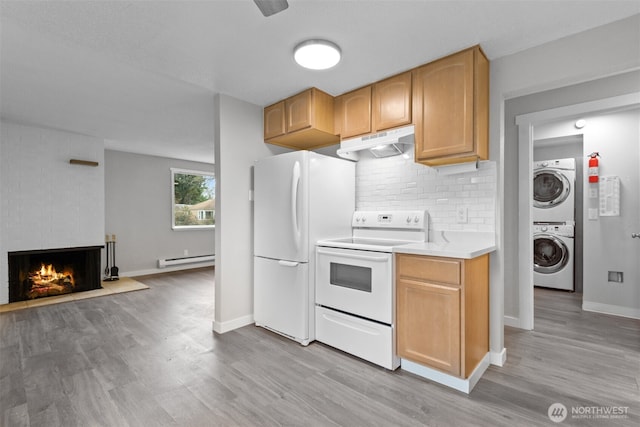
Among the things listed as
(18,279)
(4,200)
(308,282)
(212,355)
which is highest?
(4,200)

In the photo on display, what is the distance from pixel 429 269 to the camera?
6.65 ft

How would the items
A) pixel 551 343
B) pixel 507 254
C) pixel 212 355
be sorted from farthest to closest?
pixel 507 254 → pixel 551 343 → pixel 212 355

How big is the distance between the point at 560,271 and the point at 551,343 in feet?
8.01

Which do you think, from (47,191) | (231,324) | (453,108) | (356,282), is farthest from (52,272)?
(453,108)

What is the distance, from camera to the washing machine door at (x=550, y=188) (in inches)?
180

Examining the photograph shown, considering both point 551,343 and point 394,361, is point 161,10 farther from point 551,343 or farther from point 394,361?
point 551,343

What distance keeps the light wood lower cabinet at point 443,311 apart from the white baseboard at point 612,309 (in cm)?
229

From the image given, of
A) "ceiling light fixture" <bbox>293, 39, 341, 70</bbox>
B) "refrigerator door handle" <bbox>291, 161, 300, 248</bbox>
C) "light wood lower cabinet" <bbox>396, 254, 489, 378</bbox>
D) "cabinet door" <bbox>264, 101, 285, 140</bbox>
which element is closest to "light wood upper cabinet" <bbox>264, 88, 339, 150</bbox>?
"cabinet door" <bbox>264, 101, 285, 140</bbox>

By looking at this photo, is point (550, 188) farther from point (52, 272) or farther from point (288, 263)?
point (52, 272)

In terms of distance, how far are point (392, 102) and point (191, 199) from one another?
209 inches

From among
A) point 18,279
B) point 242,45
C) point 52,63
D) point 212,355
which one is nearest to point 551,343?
point 212,355

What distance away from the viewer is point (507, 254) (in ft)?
10.2

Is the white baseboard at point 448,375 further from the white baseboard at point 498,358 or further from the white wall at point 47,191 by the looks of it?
the white wall at point 47,191

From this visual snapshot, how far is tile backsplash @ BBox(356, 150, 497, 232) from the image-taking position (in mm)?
2371
